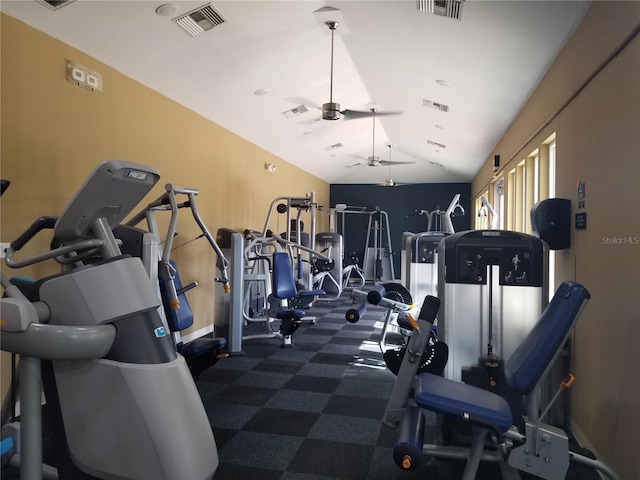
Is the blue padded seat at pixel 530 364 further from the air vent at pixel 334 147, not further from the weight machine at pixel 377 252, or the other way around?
the weight machine at pixel 377 252

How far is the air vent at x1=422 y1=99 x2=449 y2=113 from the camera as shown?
5429 mm

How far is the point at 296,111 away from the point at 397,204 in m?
5.96

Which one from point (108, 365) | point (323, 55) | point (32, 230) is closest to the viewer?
point (108, 365)

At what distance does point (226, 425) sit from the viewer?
2738mm

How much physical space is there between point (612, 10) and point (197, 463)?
2756 millimetres

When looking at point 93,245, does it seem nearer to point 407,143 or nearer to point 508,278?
point 508,278

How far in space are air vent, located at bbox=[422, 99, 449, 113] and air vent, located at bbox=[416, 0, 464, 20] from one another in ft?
7.38

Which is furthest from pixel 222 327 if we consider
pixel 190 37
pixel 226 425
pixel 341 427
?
pixel 190 37

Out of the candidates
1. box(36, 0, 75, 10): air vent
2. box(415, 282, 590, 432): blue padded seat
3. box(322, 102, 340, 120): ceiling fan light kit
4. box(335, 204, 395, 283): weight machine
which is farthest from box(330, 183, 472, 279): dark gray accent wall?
box(415, 282, 590, 432): blue padded seat

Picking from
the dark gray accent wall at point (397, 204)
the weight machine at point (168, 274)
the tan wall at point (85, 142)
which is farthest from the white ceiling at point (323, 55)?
the dark gray accent wall at point (397, 204)

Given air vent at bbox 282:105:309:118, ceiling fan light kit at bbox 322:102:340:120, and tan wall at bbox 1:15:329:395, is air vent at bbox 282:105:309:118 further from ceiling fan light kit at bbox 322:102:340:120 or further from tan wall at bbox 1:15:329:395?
ceiling fan light kit at bbox 322:102:340:120

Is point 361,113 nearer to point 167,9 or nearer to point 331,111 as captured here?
point 331,111

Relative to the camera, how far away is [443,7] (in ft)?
10.2

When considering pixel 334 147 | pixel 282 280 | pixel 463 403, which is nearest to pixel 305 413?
pixel 463 403
